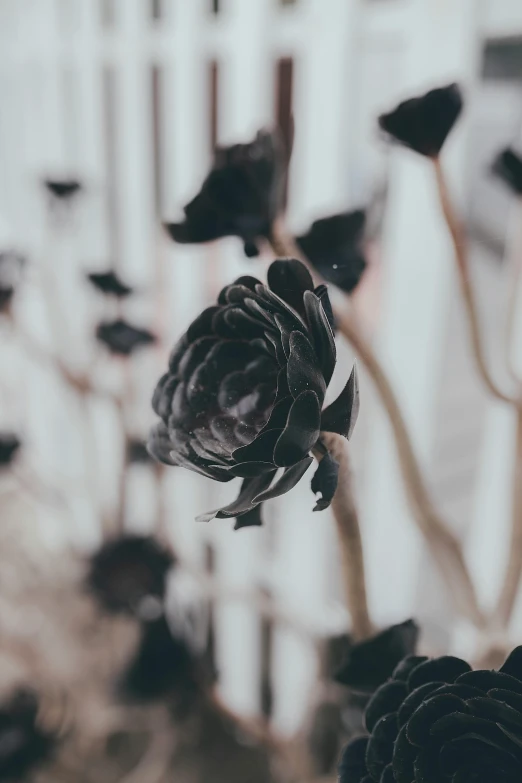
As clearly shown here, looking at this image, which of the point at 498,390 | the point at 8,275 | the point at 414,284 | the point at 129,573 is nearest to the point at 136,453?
the point at 129,573

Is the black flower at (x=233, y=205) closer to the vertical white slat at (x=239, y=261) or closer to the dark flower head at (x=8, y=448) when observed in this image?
the vertical white slat at (x=239, y=261)

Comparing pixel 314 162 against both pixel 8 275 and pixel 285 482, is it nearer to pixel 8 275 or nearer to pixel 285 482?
pixel 8 275

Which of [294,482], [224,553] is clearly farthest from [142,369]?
[294,482]

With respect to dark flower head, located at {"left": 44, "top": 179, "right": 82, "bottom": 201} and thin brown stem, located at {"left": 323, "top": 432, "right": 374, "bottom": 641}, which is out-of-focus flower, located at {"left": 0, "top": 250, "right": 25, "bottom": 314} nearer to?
dark flower head, located at {"left": 44, "top": 179, "right": 82, "bottom": 201}

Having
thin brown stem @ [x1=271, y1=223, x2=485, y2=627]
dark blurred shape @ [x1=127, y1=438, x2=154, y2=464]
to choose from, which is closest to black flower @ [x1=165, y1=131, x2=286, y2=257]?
thin brown stem @ [x1=271, y1=223, x2=485, y2=627]

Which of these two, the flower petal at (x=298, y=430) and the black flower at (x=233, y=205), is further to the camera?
the black flower at (x=233, y=205)

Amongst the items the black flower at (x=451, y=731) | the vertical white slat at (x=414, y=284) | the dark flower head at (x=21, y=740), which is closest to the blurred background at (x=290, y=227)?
the vertical white slat at (x=414, y=284)
